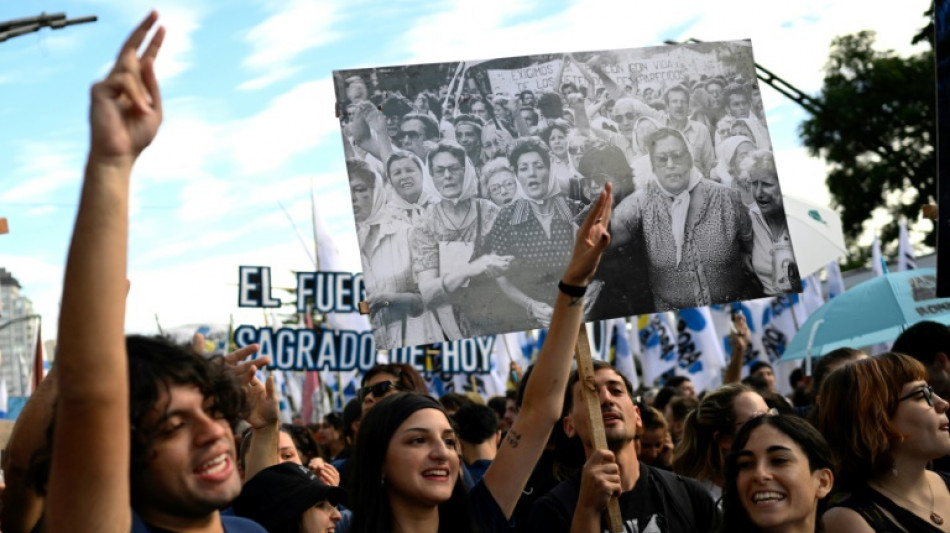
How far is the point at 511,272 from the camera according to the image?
198 inches

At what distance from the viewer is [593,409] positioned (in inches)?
174

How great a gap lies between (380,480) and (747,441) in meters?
1.44

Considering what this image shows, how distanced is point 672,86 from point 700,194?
543mm

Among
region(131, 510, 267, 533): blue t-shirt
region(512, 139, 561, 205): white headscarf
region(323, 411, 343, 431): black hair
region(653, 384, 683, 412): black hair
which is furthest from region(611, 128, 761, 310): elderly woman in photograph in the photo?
region(323, 411, 343, 431): black hair

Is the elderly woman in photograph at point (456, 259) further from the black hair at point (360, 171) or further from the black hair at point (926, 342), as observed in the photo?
the black hair at point (926, 342)

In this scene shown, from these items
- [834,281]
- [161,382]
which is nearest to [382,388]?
[161,382]

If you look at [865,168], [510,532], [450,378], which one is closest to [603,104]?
[510,532]

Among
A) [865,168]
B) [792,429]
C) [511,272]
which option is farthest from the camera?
[865,168]

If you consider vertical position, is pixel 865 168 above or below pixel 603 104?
above

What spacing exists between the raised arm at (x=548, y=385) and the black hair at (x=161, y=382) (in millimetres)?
1375

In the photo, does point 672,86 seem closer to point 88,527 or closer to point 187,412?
point 187,412

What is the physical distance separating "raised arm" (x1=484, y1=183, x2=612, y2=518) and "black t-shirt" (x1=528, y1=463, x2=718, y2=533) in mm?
555

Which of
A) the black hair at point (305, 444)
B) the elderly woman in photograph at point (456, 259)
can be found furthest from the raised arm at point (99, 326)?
the black hair at point (305, 444)

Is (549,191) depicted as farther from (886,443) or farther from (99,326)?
(99,326)
